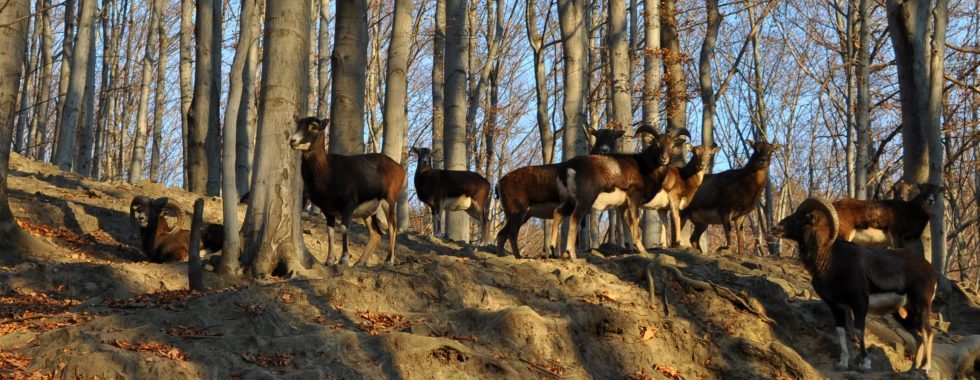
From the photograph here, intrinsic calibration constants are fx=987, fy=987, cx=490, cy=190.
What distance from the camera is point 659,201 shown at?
54.9ft

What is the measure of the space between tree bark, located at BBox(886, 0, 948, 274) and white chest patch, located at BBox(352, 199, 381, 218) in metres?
8.44

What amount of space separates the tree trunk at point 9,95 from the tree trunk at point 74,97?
1034cm

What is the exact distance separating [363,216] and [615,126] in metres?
7.18

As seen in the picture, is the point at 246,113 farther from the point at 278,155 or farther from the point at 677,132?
the point at 677,132

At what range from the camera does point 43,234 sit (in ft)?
50.8

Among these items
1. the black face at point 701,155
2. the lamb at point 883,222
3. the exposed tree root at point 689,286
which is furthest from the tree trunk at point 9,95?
the lamb at point 883,222

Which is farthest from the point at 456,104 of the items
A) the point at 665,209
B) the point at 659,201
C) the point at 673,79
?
the point at 659,201

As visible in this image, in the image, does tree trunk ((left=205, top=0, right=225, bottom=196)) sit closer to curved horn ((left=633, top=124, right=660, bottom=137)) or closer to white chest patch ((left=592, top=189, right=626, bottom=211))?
curved horn ((left=633, top=124, right=660, bottom=137))

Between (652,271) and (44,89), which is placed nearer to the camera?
(652,271)

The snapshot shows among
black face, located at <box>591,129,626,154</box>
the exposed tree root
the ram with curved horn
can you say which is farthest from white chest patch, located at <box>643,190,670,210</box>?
the exposed tree root

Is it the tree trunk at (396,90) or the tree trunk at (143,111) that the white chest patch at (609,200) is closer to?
the tree trunk at (396,90)

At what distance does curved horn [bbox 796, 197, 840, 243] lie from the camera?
1212 cm

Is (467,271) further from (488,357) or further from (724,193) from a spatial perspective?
(724,193)

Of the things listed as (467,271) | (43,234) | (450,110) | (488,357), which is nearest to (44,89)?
(450,110)
